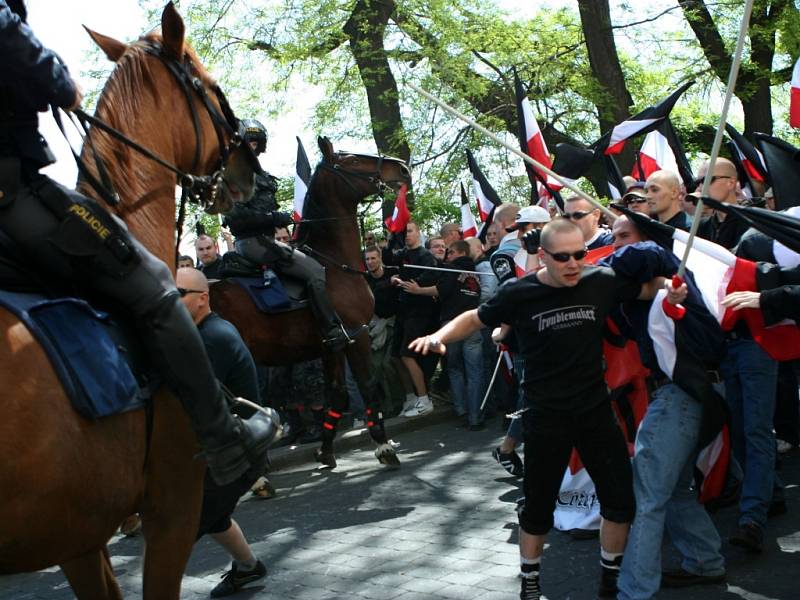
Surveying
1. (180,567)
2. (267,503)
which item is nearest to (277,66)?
(267,503)

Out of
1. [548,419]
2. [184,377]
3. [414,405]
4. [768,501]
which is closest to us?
[184,377]

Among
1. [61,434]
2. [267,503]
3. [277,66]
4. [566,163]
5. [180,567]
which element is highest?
[277,66]

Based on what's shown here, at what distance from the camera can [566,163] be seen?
31.1 ft

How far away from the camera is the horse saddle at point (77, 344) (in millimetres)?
3496

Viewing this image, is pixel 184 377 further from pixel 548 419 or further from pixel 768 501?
pixel 768 501

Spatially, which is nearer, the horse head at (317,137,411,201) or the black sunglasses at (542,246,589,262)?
the black sunglasses at (542,246,589,262)

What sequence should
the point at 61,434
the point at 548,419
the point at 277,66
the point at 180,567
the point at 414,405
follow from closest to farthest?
the point at 61,434, the point at 180,567, the point at 548,419, the point at 414,405, the point at 277,66

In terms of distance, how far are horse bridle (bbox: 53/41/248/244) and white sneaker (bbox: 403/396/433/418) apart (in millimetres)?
Result: 9059

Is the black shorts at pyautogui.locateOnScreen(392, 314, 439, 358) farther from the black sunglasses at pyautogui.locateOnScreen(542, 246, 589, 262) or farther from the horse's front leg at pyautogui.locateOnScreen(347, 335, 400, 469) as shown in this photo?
the black sunglasses at pyautogui.locateOnScreen(542, 246, 589, 262)

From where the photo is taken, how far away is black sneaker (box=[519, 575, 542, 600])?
5.55 m

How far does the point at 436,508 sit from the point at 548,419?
9.94 ft

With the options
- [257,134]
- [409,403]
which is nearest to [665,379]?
[257,134]

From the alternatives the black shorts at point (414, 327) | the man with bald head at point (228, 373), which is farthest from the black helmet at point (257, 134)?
the black shorts at point (414, 327)

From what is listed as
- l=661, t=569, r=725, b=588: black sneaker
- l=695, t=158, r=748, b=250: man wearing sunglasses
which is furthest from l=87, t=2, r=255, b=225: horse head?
l=695, t=158, r=748, b=250: man wearing sunglasses
